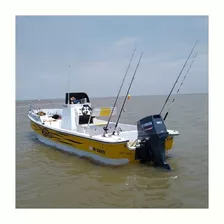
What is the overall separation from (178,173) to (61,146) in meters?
4.51

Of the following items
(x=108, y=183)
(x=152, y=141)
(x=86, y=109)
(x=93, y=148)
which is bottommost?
(x=108, y=183)

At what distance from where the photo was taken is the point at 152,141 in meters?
7.09

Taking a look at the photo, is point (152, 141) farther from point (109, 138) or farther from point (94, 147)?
point (94, 147)

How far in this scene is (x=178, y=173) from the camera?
7.06m

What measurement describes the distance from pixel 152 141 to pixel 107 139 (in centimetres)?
128

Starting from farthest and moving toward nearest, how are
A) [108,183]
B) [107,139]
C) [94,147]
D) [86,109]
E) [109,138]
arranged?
[86,109] < [94,147] < [109,138] < [107,139] < [108,183]

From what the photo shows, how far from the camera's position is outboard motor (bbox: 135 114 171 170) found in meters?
7.01

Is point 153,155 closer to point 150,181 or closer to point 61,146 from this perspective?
point 150,181

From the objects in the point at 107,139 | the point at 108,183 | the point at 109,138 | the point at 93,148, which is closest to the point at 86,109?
the point at 93,148

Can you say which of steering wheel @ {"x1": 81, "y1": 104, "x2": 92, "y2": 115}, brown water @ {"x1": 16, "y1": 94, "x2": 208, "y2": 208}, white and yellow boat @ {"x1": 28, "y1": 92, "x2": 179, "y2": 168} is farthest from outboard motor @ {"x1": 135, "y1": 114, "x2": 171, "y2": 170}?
steering wheel @ {"x1": 81, "y1": 104, "x2": 92, "y2": 115}

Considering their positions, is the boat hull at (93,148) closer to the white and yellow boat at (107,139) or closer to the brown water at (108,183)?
the white and yellow boat at (107,139)

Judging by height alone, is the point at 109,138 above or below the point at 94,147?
above

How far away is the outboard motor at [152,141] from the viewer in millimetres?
7008

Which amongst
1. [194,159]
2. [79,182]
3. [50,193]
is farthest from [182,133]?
[50,193]
